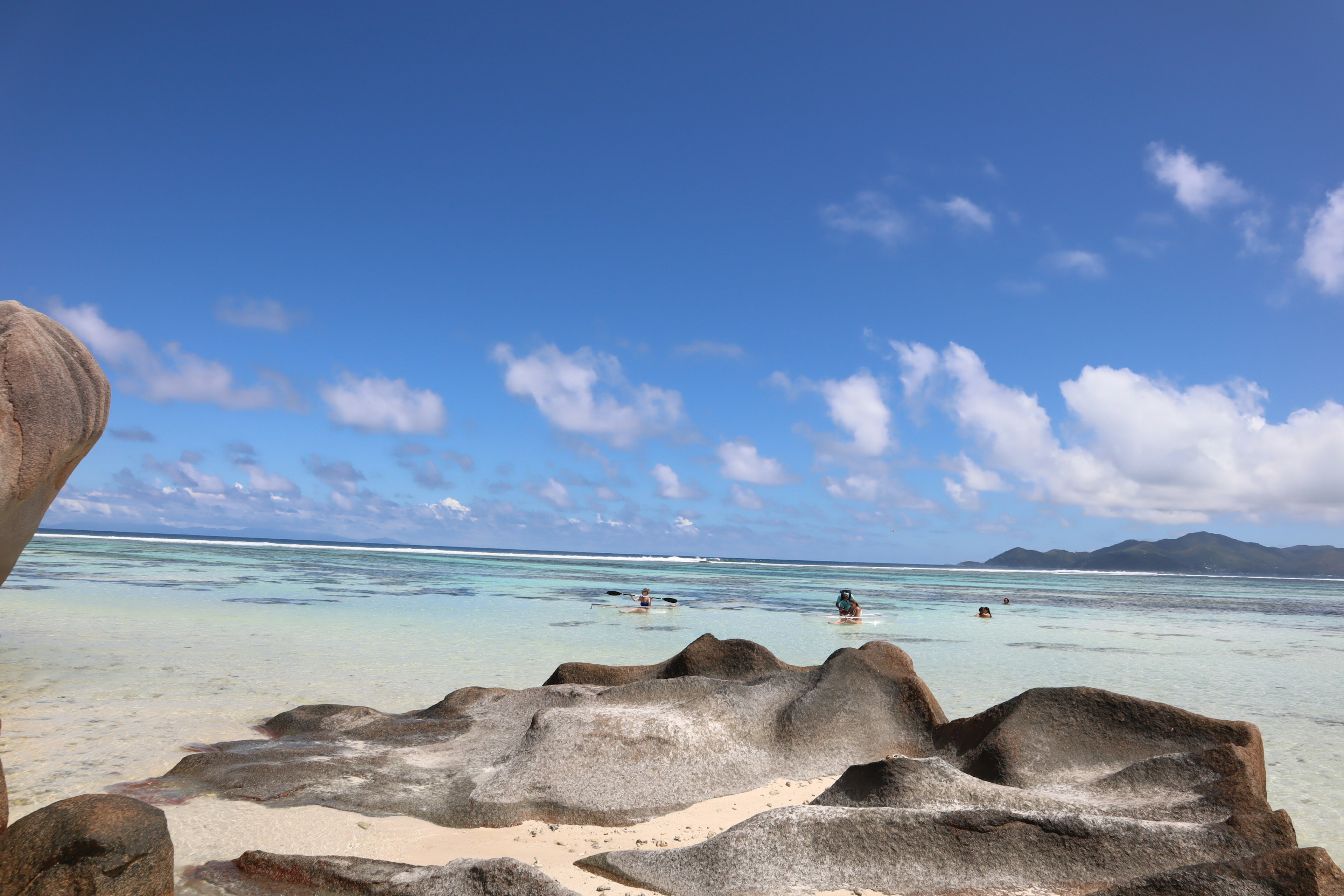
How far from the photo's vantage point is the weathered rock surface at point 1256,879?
9.20ft

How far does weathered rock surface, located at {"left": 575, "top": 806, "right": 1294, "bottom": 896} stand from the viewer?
3607 millimetres

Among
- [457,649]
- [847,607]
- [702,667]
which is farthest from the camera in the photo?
[847,607]

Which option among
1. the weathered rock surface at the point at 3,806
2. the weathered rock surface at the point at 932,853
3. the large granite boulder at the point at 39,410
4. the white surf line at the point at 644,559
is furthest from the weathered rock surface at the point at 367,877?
the white surf line at the point at 644,559

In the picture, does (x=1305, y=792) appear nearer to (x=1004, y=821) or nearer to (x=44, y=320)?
(x=1004, y=821)

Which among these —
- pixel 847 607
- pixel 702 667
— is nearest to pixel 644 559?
pixel 847 607

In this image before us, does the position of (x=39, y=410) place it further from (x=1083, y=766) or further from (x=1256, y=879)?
(x=1083, y=766)

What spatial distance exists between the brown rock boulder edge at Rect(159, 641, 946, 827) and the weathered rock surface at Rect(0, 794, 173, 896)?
1.59m

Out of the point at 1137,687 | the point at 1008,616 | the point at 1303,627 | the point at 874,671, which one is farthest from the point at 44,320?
the point at 1303,627

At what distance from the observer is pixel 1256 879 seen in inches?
114

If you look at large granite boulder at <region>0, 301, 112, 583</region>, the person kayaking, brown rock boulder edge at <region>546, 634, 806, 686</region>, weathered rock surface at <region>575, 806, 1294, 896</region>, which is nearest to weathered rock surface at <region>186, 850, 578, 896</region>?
weathered rock surface at <region>575, 806, 1294, 896</region>

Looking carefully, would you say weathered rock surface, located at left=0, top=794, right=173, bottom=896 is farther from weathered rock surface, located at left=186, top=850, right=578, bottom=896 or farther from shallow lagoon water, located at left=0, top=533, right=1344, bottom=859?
shallow lagoon water, located at left=0, top=533, right=1344, bottom=859

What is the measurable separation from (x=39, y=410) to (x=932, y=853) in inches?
231

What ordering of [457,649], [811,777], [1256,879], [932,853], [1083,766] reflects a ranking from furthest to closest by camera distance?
[457,649] → [811,777] → [1083,766] → [932,853] → [1256,879]

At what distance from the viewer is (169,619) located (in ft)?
52.0
